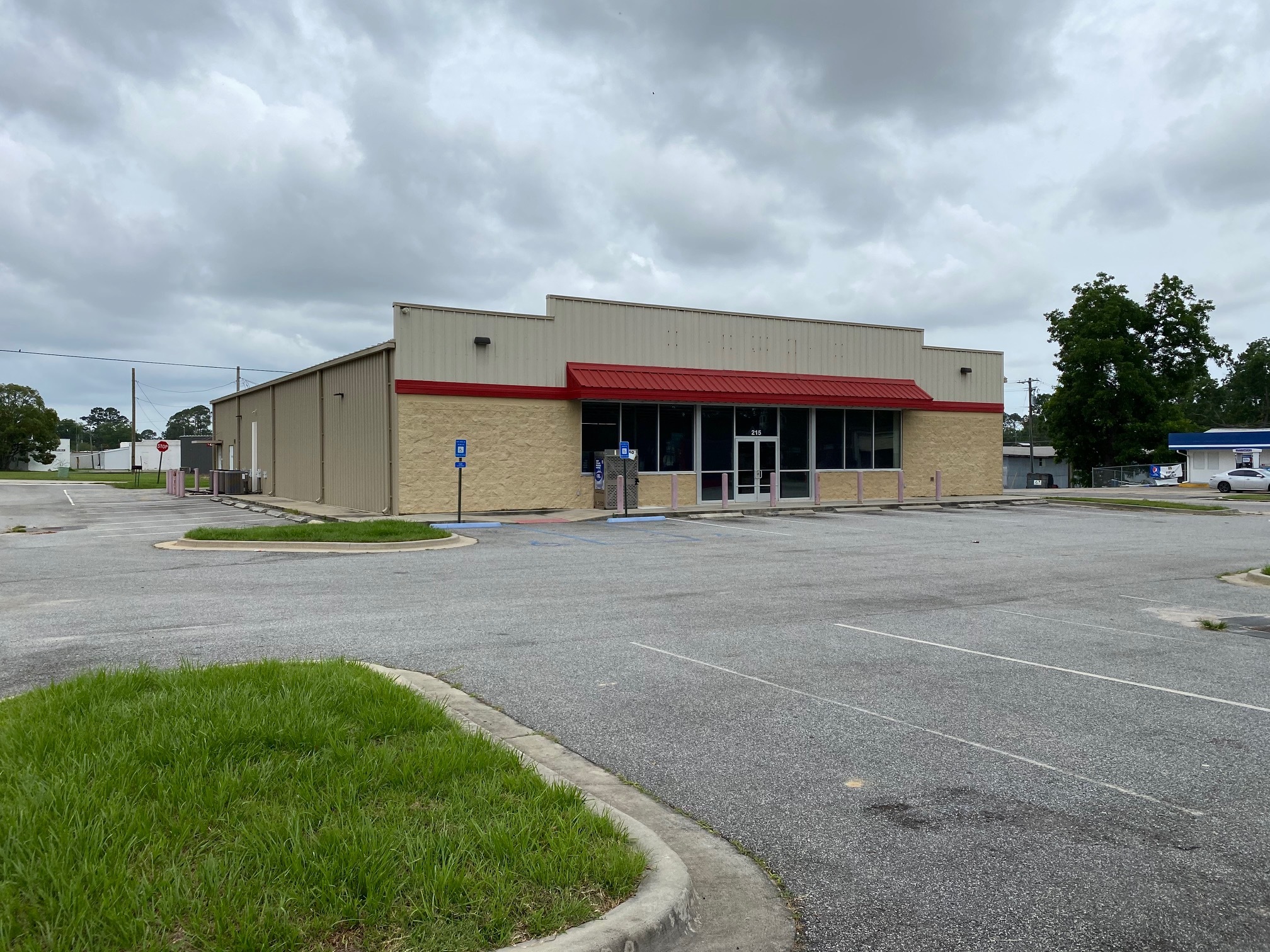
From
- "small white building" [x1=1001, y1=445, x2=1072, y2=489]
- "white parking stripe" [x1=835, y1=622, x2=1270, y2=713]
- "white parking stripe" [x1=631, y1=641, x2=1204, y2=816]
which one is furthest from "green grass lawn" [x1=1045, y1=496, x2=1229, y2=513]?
"small white building" [x1=1001, y1=445, x2=1072, y2=489]

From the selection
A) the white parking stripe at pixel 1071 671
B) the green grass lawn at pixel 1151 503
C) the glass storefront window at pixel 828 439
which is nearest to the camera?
the white parking stripe at pixel 1071 671

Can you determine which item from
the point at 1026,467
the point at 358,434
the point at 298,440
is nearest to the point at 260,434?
the point at 298,440

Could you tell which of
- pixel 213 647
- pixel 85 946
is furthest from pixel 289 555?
pixel 85 946

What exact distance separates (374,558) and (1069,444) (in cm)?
6509

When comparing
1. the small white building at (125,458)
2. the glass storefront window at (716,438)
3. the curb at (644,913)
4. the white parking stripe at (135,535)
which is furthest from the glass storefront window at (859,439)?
the small white building at (125,458)

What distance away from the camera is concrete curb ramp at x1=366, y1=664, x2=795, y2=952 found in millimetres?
3377

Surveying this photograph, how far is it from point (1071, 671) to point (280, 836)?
20.9ft

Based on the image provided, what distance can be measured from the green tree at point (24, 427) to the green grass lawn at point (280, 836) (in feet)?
393

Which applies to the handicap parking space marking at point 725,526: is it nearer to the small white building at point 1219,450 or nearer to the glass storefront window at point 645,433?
the glass storefront window at point 645,433

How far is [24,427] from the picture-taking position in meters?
107

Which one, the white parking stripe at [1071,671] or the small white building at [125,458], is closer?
the white parking stripe at [1071,671]

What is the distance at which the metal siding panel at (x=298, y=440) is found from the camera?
1368 inches

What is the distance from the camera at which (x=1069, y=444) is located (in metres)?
70.7

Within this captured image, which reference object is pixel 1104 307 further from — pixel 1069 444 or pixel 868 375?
pixel 868 375
